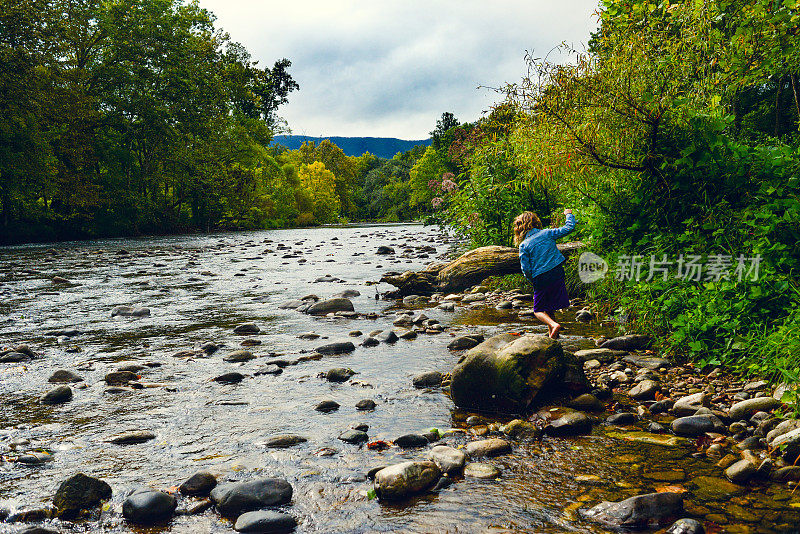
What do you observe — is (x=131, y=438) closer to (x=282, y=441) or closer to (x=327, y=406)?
(x=282, y=441)

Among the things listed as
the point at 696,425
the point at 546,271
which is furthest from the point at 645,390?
the point at 546,271

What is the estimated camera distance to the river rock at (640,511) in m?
3.04

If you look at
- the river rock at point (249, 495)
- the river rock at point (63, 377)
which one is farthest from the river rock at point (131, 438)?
the river rock at point (63, 377)

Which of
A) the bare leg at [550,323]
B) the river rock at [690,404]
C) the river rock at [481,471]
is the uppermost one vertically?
the bare leg at [550,323]

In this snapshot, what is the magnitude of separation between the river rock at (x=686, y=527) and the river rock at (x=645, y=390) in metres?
2.29

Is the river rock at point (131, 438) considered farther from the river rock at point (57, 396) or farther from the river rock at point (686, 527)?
the river rock at point (686, 527)

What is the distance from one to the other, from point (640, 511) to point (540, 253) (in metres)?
4.19

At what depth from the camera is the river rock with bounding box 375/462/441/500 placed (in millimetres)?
3471

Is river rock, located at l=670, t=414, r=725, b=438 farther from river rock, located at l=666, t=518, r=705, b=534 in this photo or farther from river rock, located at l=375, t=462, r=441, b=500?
river rock, located at l=375, t=462, r=441, b=500

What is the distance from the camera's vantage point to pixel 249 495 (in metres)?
3.44

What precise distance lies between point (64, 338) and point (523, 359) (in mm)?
7439

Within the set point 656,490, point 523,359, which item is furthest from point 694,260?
point 656,490

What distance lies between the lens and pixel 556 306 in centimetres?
692

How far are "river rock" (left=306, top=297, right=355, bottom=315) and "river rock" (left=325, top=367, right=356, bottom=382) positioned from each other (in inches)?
168
